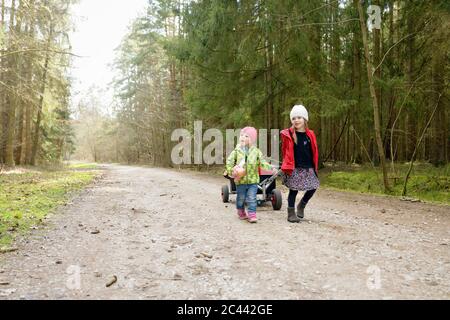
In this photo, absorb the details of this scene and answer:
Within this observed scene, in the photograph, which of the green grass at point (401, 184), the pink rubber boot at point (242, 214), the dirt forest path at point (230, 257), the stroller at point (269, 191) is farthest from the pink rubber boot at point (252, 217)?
the green grass at point (401, 184)

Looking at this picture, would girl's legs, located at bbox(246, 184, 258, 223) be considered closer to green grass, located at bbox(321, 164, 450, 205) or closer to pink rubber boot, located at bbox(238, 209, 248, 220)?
pink rubber boot, located at bbox(238, 209, 248, 220)

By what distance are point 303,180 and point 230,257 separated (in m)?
2.56

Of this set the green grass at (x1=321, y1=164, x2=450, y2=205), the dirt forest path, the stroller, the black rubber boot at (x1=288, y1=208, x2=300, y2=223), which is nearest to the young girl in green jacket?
the dirt forest path

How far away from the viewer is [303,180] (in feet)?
21.2

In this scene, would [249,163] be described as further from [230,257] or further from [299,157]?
[230,257]

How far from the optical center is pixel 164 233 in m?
5.73

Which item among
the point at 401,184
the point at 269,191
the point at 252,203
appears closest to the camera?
the point at 252,203

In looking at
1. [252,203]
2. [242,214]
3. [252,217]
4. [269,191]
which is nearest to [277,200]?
[269,191]

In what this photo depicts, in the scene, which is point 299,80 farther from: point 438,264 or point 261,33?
point 438,264

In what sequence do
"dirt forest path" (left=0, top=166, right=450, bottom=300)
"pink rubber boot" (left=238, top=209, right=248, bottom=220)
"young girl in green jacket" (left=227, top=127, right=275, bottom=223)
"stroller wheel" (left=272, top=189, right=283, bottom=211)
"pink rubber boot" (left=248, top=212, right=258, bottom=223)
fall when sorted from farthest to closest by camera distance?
1. "stroller wheel" (left=272, top=189, right=283, bottom=211)
2. "pink rubber boot" (left=238, top=209, right=248, bottom=220)
3. "young girl in green jacket" (left=227, top=127, right=275, bottom=223)
4. "pink rubber boot" (left=248, top=212, right=258, bottom=223)
5. "dirt forest path" (left=0, top=166, right=450, bottom=300)

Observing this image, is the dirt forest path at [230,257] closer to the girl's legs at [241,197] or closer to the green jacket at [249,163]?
the girl's legs at [241,197]

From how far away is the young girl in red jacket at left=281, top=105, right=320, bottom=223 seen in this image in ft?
21.1

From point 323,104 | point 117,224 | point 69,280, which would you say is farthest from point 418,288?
point 323,104
